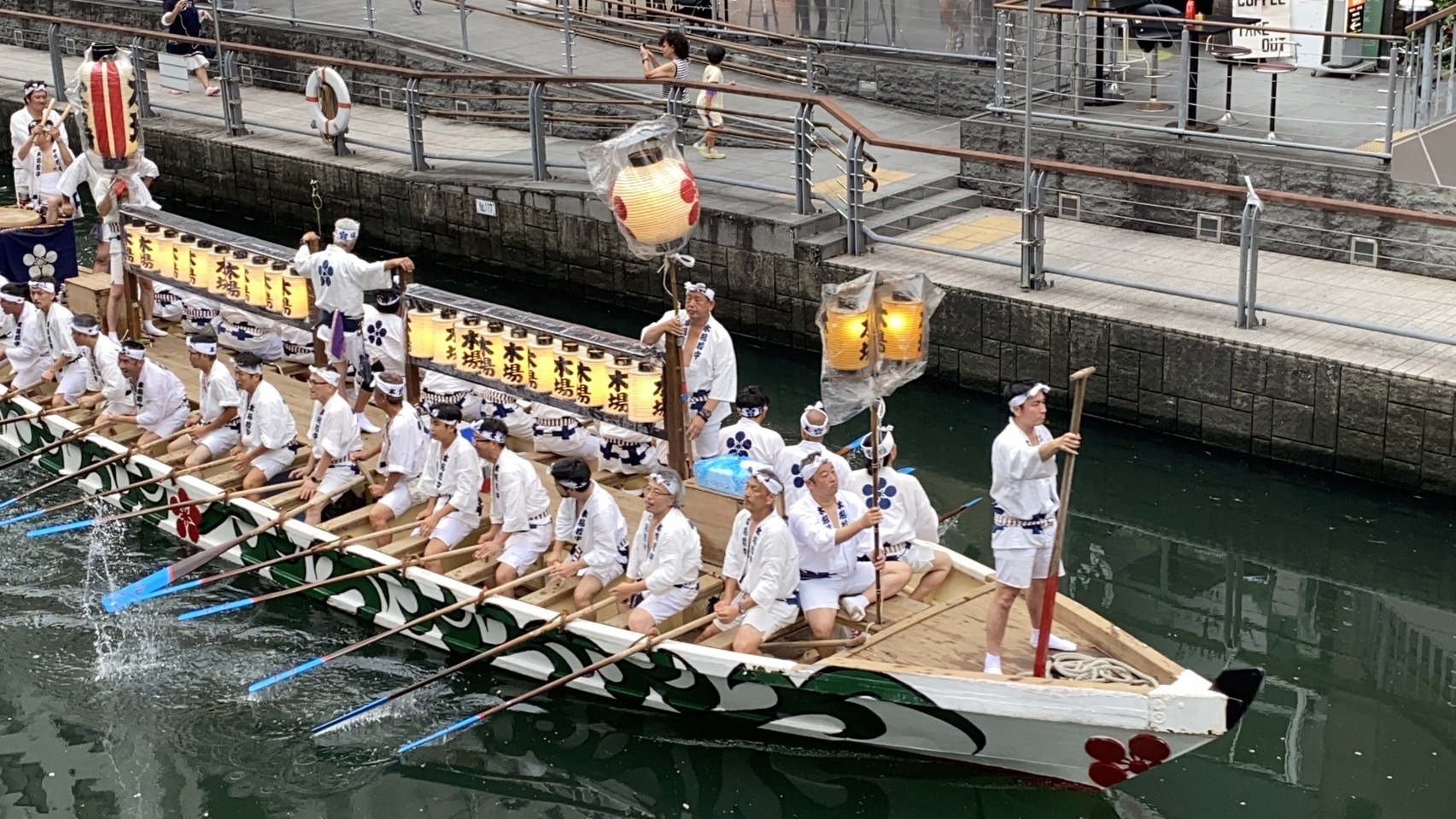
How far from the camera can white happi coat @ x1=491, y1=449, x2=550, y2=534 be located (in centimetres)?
1061

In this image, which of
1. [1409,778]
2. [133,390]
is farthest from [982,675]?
[133,390]

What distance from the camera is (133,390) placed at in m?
13.1

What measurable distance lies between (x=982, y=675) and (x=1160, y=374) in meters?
5.30

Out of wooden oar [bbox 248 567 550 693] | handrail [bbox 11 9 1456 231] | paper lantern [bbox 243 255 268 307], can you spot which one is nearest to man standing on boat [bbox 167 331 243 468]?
paper lantern [bbox 243 255 268 307]

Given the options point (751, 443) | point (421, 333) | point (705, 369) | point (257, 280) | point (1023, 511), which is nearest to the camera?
point (1023, 511)

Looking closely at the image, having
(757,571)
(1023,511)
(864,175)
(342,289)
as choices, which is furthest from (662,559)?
(864,175)

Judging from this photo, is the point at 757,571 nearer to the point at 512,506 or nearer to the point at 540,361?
the point at 512,506

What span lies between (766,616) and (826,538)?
1.92 ft

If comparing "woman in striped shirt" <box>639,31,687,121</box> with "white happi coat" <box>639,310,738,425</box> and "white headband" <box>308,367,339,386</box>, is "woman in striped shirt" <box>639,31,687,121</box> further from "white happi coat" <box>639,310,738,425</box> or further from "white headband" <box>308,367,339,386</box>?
→ "white happi coat" <box>639,310,738,425</box>

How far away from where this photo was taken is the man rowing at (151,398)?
12891 mm

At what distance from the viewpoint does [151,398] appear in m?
13.0

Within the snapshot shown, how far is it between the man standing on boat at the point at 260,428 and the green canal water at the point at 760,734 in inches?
34.2

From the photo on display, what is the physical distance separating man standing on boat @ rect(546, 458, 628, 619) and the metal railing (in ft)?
17.2

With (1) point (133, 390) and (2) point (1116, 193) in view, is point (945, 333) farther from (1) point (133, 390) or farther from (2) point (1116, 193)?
(1) point (133, 390)
